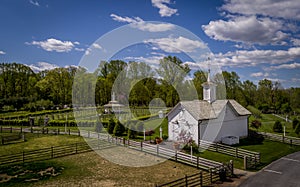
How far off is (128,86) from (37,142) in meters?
16.8

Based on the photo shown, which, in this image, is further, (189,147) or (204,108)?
(204,108)

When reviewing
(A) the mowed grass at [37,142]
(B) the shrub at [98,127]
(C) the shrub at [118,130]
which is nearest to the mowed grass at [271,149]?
(C) the shrub at [118,130]

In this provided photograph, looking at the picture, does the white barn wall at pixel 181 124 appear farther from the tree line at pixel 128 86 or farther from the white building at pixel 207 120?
the tree line at pixel 128 86

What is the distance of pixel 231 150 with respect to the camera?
72.1 feet

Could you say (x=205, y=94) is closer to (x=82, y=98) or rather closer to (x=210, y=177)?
(x=210, y=177)

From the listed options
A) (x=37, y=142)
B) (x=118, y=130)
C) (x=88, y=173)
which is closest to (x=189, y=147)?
(x=88, y=173)

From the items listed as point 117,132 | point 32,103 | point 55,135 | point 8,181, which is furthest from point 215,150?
point 32,103

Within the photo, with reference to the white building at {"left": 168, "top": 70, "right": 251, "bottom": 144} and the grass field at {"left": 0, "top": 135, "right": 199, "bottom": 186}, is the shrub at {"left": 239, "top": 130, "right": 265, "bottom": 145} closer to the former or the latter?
the white building at {"left": 168, "top": 70, "right": 251, "bottom": 144}

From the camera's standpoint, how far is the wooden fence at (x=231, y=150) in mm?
19945

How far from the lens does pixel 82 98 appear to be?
52750 mm

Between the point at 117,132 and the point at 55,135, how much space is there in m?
7.77

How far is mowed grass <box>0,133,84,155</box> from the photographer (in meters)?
24.1

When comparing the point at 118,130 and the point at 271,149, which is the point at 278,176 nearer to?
the point at 271,149

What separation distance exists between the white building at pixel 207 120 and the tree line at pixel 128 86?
34.9 ft
